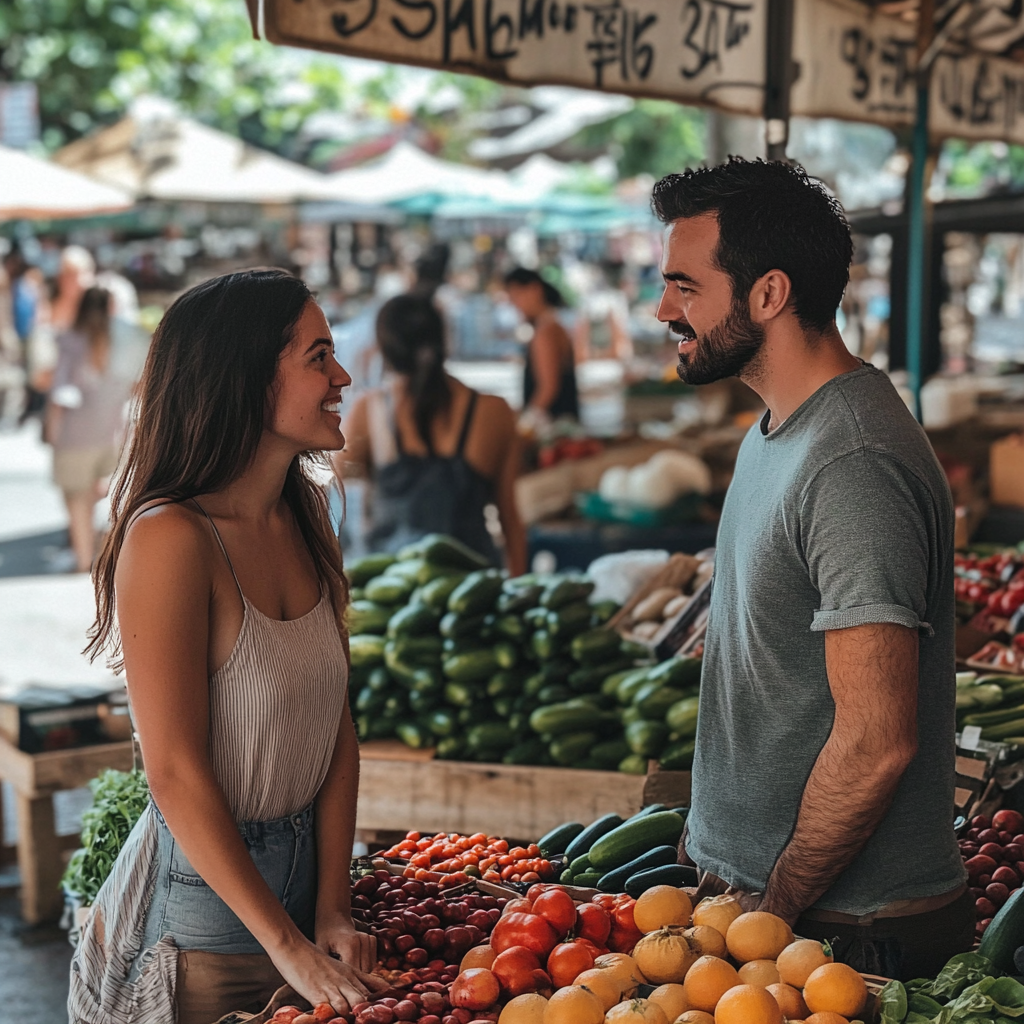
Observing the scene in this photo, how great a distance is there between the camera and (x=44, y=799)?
511 centimetres

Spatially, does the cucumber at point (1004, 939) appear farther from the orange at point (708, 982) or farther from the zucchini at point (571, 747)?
the zucchini at point (571, 747)

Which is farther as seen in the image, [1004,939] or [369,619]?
[369,619]

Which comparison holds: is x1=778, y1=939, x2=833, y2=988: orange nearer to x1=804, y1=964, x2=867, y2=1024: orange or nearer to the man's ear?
x1=804, y1=964, x2=867, y2=1024: orange

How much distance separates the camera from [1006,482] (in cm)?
823

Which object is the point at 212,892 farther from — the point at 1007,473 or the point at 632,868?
the point at 1007,473

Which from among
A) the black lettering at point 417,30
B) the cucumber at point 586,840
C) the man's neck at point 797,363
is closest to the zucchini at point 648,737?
the cucumber at point 586,840

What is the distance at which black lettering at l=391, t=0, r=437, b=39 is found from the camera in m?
3.53

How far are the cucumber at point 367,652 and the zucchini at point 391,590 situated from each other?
290 millimetres

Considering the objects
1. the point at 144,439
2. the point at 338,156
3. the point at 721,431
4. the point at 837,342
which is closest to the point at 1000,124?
the point at 721,431

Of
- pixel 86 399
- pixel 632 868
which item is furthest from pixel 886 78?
pixel 86 399

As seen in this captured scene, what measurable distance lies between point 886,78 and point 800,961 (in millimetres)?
4705

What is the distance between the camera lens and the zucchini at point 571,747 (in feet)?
13.5

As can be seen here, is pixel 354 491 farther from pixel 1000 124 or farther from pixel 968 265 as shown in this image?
pixel 968 265

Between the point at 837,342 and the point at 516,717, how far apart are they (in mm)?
2269
